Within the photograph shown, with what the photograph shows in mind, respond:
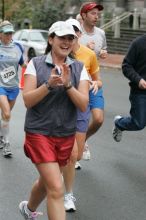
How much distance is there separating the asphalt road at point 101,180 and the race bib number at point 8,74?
3.48 ft

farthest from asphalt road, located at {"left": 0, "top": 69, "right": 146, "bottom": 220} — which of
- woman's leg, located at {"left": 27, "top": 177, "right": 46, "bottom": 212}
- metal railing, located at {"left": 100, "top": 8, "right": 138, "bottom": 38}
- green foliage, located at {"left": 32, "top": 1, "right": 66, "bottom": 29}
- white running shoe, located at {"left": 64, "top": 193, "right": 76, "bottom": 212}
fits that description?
green foliage, located at {"left": 32, "top": 1, "right": 66, "bottom": 29}

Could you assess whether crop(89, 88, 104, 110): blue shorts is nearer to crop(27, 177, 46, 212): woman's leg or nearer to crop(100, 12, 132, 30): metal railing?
crop(27, 177, 46, 212): woman's leg

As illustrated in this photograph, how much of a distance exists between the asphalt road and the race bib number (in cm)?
106

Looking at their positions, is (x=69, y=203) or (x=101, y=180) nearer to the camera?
(x=69, y=203)

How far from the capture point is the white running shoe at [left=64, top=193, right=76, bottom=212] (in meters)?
5.68

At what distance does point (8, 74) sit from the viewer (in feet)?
26.5

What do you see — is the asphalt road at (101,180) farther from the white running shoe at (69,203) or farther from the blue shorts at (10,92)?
the blue shorts at (10,92)

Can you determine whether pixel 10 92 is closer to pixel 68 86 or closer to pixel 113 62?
pixel 68 86

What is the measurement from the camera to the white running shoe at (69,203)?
568 cm

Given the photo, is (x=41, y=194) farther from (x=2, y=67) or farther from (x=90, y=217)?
(x=2, y=67)

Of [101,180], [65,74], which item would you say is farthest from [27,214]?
[101,180]

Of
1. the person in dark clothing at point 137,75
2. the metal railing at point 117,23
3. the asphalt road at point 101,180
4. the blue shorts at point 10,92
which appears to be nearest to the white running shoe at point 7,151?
the asphalt road at point 101,180

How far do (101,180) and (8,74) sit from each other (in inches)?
85.6

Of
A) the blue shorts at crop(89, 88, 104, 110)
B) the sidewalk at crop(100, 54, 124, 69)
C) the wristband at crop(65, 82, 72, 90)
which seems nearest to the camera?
the wristband at crop(65, 82, 72, 90)
